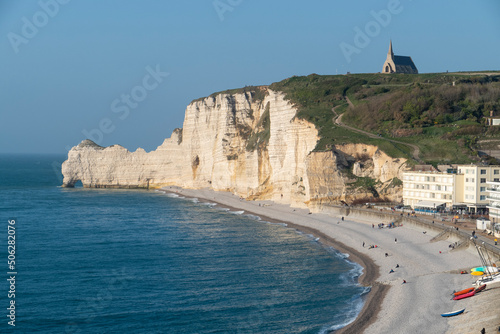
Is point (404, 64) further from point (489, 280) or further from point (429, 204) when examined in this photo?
point (489, 280)

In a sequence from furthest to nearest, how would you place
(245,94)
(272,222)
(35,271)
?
(245,94) < (272,222) < (35,271)

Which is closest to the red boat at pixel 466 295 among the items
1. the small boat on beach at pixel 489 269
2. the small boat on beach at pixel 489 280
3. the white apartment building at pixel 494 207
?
the small boat on beach at pixel 489 280

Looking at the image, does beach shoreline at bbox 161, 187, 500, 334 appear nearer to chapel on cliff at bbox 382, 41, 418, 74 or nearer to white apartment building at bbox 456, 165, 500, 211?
white apartment building at bbox 456, 165, 500, 211

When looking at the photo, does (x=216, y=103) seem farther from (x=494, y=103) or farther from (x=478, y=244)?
(x=478, y=244)

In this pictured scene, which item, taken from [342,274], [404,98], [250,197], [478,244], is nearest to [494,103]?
[404,98]

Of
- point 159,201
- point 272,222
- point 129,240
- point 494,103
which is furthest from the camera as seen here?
point 159,201

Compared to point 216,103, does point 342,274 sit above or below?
below

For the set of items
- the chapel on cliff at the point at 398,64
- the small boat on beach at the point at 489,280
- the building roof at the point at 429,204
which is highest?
the chapel on cliff at the point at 398,64

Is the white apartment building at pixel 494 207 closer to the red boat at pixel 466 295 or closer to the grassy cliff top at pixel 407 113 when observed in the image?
the red boat at pixel 466 295
